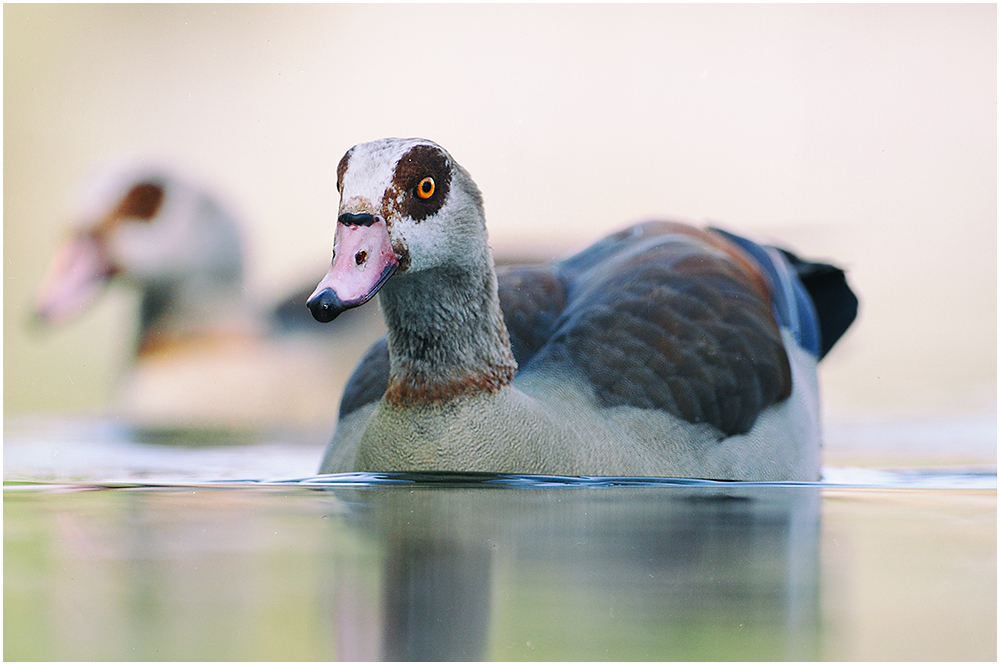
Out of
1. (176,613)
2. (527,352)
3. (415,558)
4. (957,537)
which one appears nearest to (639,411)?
(527,352)

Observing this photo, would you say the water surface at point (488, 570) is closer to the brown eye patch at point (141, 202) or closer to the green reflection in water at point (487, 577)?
the green reflection in water at point (487, 577)

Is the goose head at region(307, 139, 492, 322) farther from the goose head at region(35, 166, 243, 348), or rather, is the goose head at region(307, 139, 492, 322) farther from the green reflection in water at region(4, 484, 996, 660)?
the goose head at region(35, 166, 243, 348)

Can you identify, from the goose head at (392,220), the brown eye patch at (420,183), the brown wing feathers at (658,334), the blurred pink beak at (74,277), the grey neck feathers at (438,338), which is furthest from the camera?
the blurred pink beak at (74,277)

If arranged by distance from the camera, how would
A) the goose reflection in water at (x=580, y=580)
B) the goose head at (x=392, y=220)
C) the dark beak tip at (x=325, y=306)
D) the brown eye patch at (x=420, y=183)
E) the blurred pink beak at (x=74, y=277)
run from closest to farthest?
the goose reflection in water at (x=580, y=580), the dark beak tip at (x=325, y=306), the goose head at (x=392, y=220), the brown eye patch at (x=420, y=183), the blurred pink beak at (x=74, y=277)

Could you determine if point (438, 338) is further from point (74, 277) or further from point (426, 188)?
point (74, 277)

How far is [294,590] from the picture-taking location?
7.36 feet

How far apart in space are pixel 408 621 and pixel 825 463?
337cm

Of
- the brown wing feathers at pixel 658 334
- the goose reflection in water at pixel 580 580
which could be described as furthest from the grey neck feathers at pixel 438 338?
the brown wing feathers at pixel 658 334

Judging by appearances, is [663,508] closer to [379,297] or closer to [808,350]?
[379,297]

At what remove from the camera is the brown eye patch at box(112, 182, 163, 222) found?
20.7 feet

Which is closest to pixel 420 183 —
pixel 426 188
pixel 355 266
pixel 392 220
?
pixel 426 188

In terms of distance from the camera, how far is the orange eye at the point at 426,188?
3291 mm

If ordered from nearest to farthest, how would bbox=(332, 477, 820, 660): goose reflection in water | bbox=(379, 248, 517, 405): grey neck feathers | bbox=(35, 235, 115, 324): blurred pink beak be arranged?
bbox=(332, 477, 820, 660): goose reflection in water, bbox=(379, 248, 517, 405): grey neck feathers, bbox=(35, 235, 115, 324): blurred pink beak

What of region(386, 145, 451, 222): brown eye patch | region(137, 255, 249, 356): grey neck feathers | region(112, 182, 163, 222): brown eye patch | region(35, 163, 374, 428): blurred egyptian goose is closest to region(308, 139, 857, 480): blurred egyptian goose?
region(386, 145, 451, 222): brown eye patch
